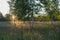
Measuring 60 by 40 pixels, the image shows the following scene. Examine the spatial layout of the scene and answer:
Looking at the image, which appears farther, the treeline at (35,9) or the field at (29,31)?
the treeline at (35,9)

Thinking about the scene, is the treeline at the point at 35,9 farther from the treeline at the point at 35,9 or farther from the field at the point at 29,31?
the field at the point at 29,31

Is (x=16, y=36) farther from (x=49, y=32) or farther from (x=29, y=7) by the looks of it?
(x=29, y=7)

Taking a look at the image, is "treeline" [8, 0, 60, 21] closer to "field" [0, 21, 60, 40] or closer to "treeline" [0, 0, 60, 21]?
"treeline" [0, 0, 60, 21]

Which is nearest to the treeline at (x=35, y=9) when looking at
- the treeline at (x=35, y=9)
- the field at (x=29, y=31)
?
the treeline at (x=35, y=9)

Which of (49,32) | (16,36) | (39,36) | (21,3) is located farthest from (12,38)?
(21,3)

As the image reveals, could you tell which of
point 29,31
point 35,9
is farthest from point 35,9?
point 29,31

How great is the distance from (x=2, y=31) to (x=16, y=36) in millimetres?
610

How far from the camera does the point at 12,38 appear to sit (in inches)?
268

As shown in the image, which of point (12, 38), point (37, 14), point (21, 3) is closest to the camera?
point (12, 38)

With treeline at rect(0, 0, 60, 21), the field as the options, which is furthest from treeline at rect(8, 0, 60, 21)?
the field

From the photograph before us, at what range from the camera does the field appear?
22.6 ft

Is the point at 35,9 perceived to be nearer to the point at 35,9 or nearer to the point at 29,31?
the point at 35,9

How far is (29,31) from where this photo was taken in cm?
721

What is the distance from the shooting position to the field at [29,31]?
6898 millimetres
